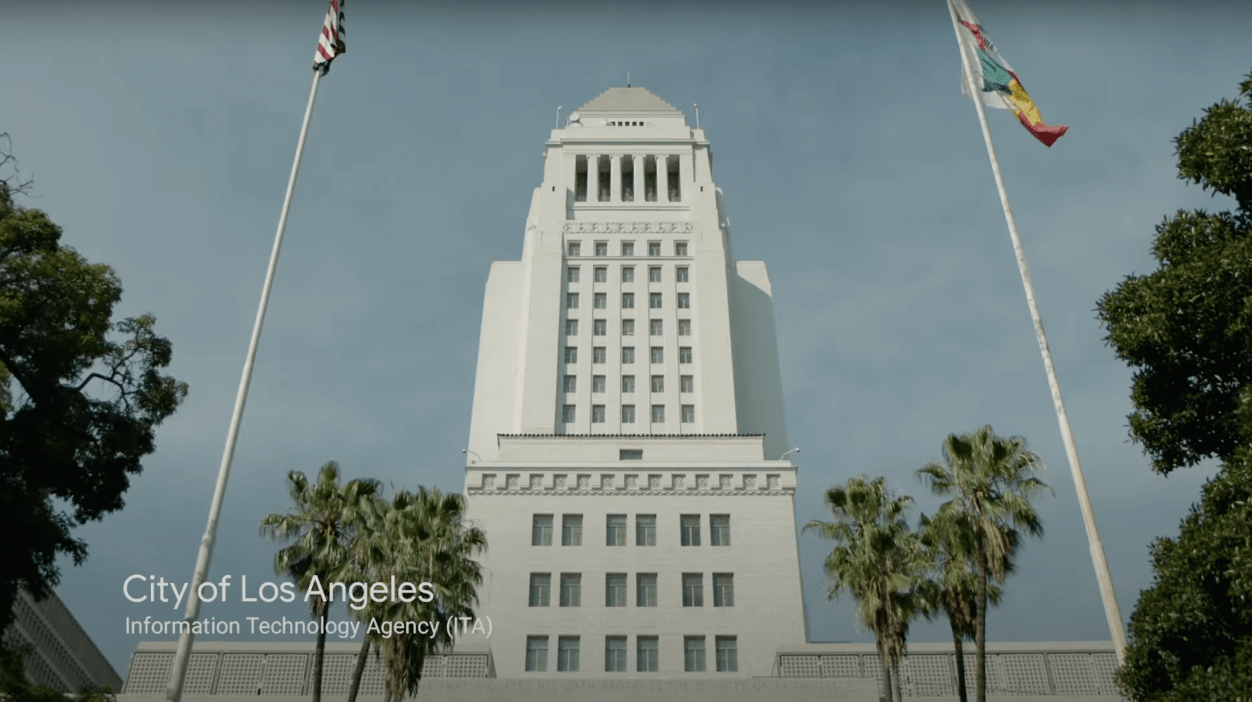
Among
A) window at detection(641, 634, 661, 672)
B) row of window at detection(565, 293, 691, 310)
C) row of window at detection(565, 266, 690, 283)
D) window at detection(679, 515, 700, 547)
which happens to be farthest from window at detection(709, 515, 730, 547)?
row of window at detection(565, 266, 690, 283)

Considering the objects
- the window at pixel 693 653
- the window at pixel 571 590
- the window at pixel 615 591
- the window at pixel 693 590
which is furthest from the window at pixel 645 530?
the window at pixel 693 653

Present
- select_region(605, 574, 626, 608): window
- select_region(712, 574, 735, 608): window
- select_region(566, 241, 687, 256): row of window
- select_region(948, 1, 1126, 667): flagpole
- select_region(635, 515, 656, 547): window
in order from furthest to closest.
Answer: select_region(566, 241, 687, 256): row of window
select_region(635, 515, 656, 547): window
select_region(605, 574, 626, 608): window
select_region(712, 574, 735, 608): window
select_region(948, 1, 1126, 667): flagpole

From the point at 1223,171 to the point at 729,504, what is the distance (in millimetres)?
30376

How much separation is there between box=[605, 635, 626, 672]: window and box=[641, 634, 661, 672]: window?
61 centimetres

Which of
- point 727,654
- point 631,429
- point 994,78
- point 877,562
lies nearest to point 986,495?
point 877,562

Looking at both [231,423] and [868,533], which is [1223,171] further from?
[231,423]

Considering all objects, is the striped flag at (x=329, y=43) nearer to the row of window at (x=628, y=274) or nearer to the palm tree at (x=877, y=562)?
the palm tree at (x=877, y=562)

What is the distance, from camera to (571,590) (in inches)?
1751

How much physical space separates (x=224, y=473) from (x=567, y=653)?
2388cm

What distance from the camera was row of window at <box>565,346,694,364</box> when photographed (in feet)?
193

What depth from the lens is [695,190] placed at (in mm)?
66188

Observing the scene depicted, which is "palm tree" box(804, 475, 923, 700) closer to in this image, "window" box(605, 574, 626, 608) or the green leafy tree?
the green leafy tree

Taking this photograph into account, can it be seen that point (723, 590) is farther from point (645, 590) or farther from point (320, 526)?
point (320, 526)

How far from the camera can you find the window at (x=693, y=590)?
144ft
